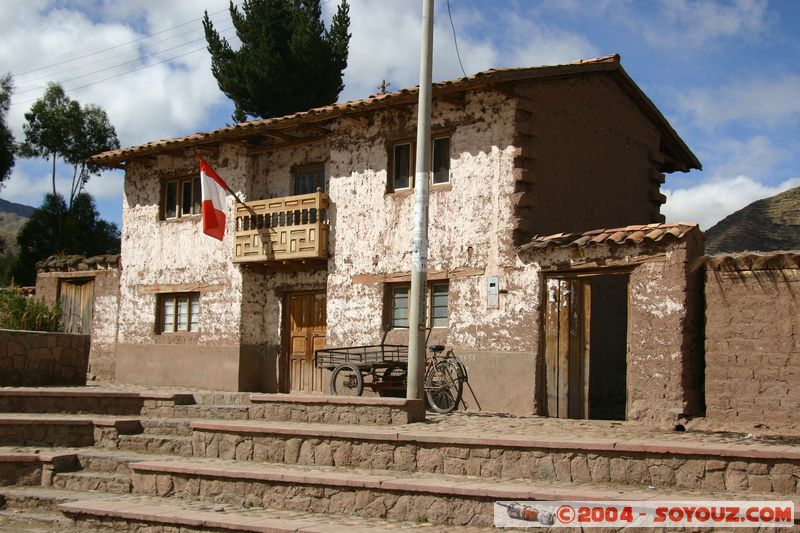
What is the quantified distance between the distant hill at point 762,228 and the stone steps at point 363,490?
Answer: 46.2ft

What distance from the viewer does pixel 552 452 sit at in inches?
349

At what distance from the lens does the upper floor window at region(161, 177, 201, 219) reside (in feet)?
67.0

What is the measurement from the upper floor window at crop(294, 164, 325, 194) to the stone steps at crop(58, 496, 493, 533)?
386 inches

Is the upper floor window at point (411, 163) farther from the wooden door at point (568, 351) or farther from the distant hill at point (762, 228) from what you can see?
the distant hill at point (762, 228)

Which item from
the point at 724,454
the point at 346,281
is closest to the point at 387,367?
the point at 346,281

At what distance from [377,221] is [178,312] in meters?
6.02

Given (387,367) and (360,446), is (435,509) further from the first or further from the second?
(387,367)

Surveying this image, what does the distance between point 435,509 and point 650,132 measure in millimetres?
12326

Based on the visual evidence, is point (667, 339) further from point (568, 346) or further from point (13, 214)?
point (13, 214)

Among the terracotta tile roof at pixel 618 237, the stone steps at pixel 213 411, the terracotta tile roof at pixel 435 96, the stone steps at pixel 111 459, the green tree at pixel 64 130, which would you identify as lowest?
the stone steps at pixel 111 459

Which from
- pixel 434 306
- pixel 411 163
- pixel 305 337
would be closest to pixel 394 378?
pixel 434 306

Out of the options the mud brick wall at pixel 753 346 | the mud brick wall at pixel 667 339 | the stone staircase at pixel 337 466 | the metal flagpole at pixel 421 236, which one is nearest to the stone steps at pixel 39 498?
the stone staircase at pixel 337 466

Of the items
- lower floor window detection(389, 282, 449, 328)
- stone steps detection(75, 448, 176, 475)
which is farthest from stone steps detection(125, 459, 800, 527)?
lower floor window detection(389, 282, 449, 328)

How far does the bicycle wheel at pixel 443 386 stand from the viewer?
14164mm
